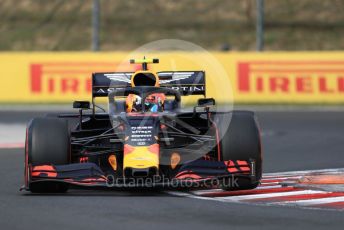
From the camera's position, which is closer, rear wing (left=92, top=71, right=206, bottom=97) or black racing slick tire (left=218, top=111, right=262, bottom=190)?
black racing slick tire (left=218, top=111, right=262, bottom=190)

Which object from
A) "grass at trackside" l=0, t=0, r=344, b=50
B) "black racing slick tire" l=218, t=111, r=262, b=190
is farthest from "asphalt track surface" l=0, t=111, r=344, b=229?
"grass at trackside" l=0, t=0, r=344, b=50

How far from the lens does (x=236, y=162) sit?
457 inches

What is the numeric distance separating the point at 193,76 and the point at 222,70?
1472 centimetres

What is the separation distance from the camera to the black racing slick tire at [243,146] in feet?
38.3

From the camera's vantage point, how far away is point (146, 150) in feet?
37.2

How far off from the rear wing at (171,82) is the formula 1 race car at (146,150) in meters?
0.80

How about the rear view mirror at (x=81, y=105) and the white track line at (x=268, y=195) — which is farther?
the rear view mirror at (x=81, y=105)

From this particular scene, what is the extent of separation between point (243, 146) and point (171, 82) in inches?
95.5

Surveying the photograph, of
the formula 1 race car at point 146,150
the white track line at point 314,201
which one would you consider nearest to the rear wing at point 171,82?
the formula 1 race car at point 146,150

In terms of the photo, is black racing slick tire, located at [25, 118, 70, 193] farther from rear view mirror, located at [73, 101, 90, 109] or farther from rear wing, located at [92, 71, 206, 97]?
rear wing, located at [92, 71, 206, 97]

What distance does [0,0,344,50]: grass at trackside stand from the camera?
1688 inches

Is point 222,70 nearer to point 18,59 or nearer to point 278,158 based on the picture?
point 18,59

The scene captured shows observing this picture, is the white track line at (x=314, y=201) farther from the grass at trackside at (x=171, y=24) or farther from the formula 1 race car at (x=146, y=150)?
the grass at trackside at (x=171, y=24)

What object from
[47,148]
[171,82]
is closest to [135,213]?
[47,148]
